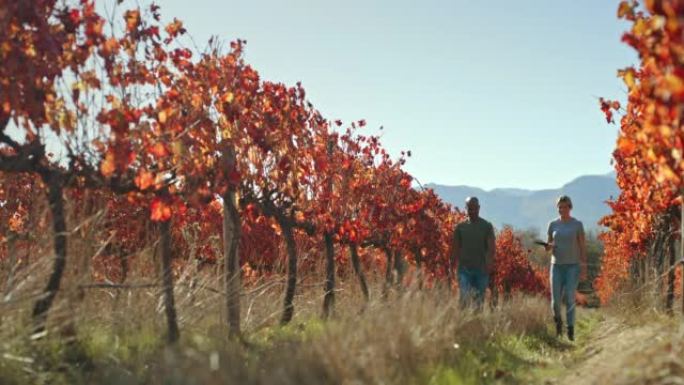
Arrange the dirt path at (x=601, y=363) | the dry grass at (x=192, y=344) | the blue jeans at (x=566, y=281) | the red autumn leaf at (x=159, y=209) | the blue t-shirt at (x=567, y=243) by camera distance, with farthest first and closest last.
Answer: the blue jeans at (x=566, y=281)
the blue t-shirt at (x=567, y=243)
the red autumn leaf at (x=159, y=209)
the dry grass at (x=192, y=344)
the dirt path at (x=601, y=363)

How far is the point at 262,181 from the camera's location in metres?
10.8

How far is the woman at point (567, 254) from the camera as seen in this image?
35.4 feet

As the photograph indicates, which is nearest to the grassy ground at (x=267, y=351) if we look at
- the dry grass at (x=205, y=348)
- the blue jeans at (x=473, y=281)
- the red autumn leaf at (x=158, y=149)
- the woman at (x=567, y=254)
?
the dry grass at (x=205, y=348)

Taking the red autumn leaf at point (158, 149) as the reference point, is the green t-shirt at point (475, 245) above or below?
below

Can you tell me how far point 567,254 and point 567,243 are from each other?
0.17 metres

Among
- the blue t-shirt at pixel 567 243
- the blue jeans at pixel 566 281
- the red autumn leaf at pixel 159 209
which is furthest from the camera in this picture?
the blue jeans at pixel 566 281

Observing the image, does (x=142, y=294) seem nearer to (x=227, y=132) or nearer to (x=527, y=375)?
(x=227, y=132)

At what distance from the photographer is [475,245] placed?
1092 centimetres

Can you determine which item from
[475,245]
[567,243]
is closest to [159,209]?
[475,245]

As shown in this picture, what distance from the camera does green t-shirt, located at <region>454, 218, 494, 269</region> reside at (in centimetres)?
1091

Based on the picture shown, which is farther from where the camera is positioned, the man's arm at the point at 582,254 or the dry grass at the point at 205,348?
the man's arm at the point at 582,254

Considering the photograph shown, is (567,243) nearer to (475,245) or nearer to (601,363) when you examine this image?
(475,245)

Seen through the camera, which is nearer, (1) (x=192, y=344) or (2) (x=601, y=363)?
(2) (x=601, y=363)

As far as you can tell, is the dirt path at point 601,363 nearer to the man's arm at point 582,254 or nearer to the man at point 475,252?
the man's arm at point 582,254
